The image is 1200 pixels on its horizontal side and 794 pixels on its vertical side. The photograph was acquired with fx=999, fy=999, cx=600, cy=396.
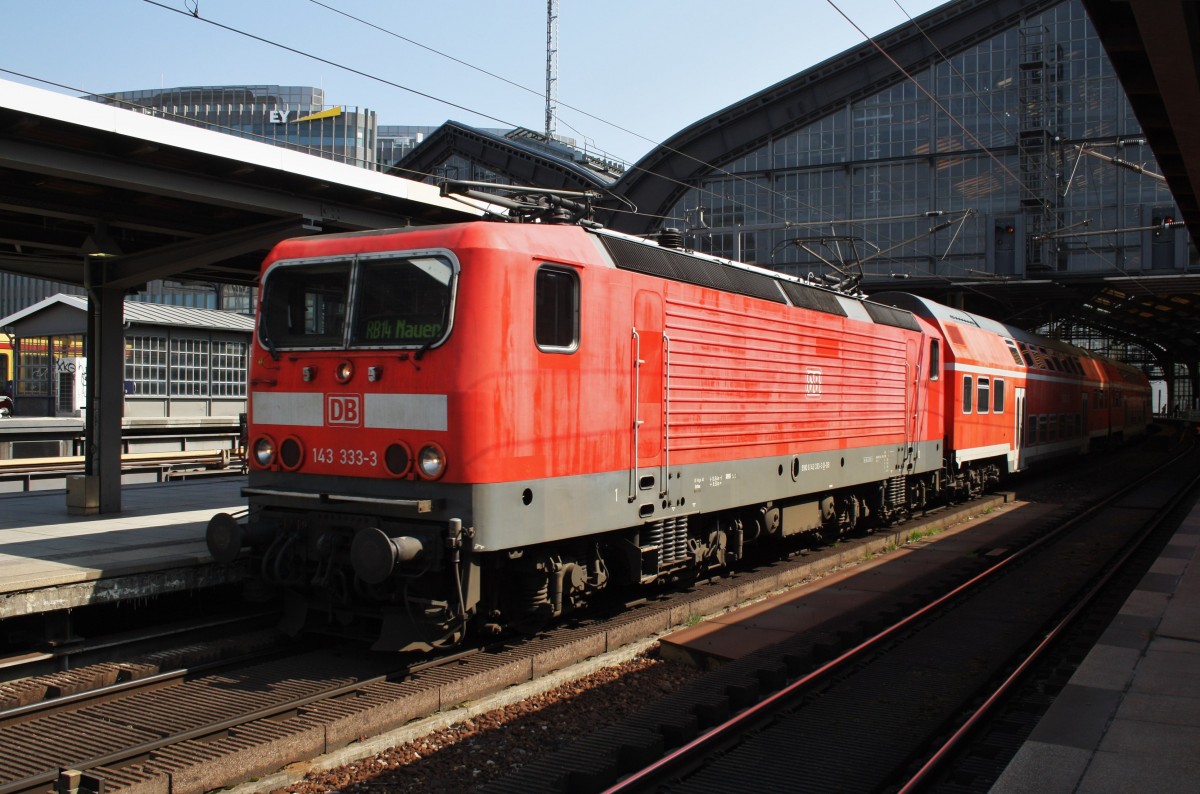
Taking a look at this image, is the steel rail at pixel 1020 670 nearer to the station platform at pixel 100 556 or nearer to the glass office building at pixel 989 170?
the station platform at pixel 100 556

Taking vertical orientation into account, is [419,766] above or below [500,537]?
below

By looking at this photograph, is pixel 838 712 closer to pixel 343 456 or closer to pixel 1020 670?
pixel 1020 670

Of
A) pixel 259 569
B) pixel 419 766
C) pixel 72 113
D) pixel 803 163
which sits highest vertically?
pixel 803 163

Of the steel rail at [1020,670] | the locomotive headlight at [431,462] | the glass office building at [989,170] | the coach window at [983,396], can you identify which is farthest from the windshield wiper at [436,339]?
the glass office building at [989,170]

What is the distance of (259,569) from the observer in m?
8.48

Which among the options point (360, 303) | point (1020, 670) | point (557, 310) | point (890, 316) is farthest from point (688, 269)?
point (890, 316)

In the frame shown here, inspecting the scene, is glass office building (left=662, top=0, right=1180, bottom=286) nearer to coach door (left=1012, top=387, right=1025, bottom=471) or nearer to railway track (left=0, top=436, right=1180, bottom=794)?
coach door (left=1012, top=387, right=1025, bottom=471)

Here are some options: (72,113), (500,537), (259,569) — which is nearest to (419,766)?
(500,537)

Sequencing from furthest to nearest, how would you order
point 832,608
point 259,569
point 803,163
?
point 803,163, point 832,608, point 259,569

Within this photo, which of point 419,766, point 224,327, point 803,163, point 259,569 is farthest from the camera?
point 803,163

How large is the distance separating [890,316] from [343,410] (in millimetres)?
10423

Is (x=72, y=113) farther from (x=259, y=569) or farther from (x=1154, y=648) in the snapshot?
(x=1154, y=648)

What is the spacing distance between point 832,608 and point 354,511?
5509 millimetres

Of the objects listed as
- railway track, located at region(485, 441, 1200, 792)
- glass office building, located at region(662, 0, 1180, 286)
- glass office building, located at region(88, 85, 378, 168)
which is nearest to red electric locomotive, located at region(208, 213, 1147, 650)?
railway track, located at region(485, 441, 1200, 792)
